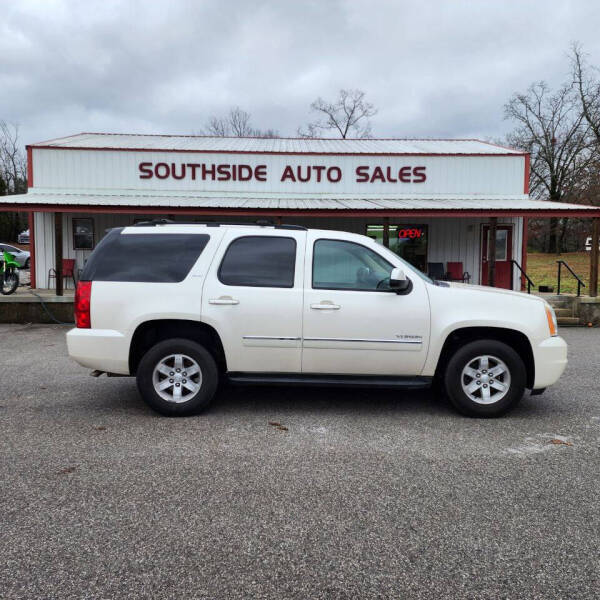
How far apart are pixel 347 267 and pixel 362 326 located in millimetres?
632

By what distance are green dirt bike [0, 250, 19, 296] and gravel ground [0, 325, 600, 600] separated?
9.37 meters

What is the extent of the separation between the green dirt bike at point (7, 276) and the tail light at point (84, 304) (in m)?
10.2

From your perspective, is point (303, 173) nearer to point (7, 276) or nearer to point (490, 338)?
point (7, 276)

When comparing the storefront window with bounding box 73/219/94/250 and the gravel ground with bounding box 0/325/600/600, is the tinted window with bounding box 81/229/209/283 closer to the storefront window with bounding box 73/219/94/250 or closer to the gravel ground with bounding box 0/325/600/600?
the gravel ground with bounding box 0/325/600/600

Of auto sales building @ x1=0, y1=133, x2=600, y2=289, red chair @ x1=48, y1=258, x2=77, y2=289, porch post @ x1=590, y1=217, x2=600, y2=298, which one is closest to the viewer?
porch post @ x1=590, y1=217, x2=600, y2=298

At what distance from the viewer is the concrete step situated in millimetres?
12211

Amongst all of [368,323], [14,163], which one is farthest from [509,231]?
[14,163]

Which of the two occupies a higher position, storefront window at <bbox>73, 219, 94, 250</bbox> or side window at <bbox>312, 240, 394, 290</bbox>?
storefront window at <bbox>73, 219, 94, 250</bbox>

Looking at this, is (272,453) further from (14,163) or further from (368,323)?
(14,163)

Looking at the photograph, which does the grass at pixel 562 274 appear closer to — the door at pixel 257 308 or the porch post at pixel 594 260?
the porch post at pixel 594 260

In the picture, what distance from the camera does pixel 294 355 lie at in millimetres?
5082

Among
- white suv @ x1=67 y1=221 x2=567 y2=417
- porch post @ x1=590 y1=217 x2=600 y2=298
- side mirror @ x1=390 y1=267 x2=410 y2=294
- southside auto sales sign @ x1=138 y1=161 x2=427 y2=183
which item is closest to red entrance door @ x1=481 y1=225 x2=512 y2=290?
southside auto sales sign @ x1=138 y1=161 x2=427 y2=183

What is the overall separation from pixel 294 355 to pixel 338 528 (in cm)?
223

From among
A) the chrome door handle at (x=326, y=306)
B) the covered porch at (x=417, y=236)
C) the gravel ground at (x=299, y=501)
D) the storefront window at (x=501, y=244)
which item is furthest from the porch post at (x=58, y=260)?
the storefront window at (x=501, y=244)
